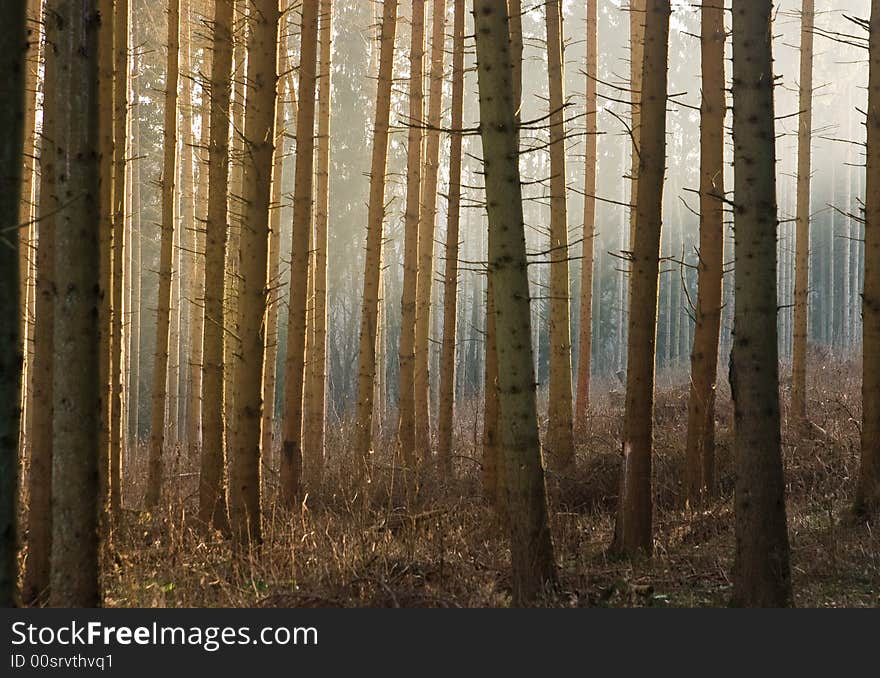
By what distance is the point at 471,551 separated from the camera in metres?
6.25

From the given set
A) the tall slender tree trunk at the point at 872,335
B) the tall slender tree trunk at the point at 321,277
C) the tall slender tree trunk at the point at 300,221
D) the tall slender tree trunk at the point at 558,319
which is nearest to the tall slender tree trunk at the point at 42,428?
the tall slender tree trunk at the point at 300,221

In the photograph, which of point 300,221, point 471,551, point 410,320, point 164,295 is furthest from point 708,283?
point 164,295

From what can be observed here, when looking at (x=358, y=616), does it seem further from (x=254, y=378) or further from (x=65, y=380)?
(x=254, y=378)

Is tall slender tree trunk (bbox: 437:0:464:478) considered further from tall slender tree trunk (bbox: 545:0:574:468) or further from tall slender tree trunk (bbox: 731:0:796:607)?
tall slender tree trunk (bbox: 731:0:796:607)

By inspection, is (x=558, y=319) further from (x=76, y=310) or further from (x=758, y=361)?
(x=76, y=310)

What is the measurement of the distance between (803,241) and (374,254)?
20.6 feet

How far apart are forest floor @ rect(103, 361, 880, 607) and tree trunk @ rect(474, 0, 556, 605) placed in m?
0.32

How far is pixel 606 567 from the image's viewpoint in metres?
5.86

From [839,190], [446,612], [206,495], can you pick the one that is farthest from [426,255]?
[839,190]

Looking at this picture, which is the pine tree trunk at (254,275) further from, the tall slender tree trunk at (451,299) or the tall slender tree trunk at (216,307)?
the tall slender tree trunk at (451,299)

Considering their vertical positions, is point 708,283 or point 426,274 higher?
point 426,274

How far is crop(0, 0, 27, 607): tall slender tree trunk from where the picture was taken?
3318 millimetres

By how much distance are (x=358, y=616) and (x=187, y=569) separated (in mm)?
2259

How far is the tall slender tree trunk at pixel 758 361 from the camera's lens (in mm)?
4590
